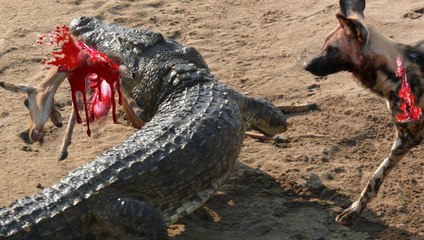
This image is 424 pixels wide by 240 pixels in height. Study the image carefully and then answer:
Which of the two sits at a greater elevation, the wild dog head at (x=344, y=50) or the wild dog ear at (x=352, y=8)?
the wild dog ear at (x=352, y=8)

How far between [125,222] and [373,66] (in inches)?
76.2

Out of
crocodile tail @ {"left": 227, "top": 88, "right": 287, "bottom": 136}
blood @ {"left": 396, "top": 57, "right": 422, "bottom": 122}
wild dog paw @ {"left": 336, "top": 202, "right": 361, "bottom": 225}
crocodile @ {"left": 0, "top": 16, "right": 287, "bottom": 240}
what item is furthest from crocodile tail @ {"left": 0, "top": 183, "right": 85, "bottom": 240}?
blood @ {"left": 396, "top": 57, "right": 422, "bottom": 122}

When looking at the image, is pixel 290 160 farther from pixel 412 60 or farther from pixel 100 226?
pixel 100 226

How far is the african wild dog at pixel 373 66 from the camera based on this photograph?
19.0ft

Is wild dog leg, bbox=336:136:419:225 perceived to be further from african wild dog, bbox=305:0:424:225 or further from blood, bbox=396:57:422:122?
blood, bbox=396:57:422:122

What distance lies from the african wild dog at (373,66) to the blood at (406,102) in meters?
0.08

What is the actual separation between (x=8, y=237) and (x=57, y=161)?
5.66 feet

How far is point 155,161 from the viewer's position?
19.6ft

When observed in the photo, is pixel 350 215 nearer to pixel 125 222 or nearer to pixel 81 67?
pixel 125 222

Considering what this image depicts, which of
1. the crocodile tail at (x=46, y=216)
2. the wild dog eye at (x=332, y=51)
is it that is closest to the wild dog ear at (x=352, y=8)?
the wild dog eye at (x=332, y=51)

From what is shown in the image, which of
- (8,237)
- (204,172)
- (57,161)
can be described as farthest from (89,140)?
(8,237)

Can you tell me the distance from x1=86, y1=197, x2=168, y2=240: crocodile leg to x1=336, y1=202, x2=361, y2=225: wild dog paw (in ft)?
4.23

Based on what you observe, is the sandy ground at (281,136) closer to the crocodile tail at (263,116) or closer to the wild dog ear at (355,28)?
the crocodile tail at (263,116)

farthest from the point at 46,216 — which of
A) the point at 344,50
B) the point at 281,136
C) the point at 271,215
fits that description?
the point at 281,136
